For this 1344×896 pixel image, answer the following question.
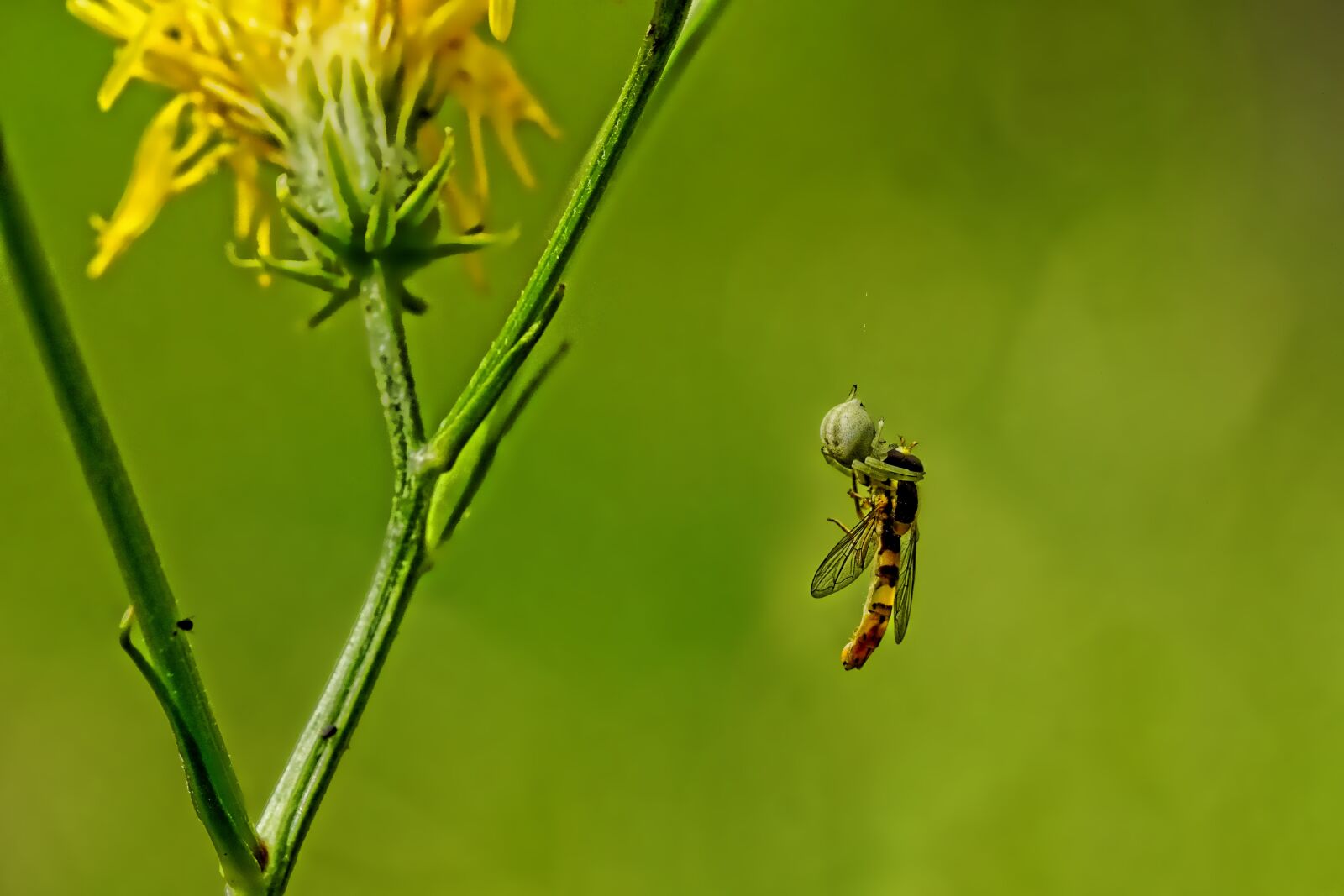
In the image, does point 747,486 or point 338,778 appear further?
point 747,486

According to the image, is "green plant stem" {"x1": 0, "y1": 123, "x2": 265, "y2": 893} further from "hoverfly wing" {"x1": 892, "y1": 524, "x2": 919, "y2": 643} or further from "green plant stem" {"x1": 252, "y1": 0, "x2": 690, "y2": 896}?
"hoverfly wing" {"x1": 892, "y1": 524, "x2": 919, "y2": 643}

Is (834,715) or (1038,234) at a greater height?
(1038,234)

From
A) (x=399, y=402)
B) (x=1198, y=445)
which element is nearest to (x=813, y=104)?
(x=1198, y=445)

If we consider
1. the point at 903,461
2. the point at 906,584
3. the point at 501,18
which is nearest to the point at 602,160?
the point at 501,18

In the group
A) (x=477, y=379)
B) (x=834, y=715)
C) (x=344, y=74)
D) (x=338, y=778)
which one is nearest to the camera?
(x=477, y=379)

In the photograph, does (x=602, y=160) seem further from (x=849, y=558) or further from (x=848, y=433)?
(x=849, y=558)

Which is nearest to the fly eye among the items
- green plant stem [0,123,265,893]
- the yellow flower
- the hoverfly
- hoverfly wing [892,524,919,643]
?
the hoverfly

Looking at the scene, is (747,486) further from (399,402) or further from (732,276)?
(399,402)
